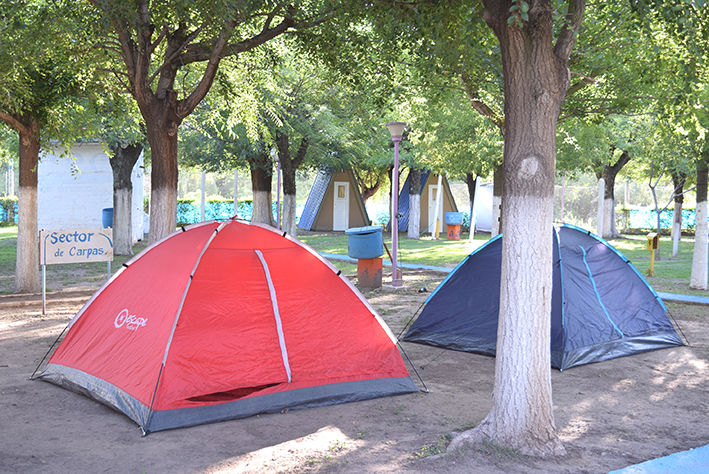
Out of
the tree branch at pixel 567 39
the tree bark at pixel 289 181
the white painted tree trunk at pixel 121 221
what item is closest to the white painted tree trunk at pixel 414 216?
the tree bark at pixel 289 181

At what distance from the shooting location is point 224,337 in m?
5.65

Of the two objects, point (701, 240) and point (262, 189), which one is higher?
point (262, 189)

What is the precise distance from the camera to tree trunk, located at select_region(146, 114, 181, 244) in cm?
929

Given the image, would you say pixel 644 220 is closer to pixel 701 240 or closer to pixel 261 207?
pixel 261 207

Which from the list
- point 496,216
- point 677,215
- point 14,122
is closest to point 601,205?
point 677,215

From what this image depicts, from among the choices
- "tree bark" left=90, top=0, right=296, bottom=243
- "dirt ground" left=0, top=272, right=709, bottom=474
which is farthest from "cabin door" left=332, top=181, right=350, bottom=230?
"dirt ground" left=0, top=272, right=709, bottom=474

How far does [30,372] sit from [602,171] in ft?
87.6

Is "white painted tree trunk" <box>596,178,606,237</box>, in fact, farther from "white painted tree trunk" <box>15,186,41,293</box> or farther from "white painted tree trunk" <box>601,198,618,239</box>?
"white painted tree trunk" <box>15,186,41,293</box>

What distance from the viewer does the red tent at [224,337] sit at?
5.36 m

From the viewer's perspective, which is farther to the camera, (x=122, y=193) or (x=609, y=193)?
(x=609, y=193)

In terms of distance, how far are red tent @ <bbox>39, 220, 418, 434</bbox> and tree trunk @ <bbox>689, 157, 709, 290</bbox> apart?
9303 mm

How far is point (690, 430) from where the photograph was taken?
17.1ft

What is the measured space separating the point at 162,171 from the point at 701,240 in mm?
10742

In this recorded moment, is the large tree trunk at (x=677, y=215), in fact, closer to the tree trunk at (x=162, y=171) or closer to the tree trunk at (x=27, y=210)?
the tree trunk at (x=162, y=171)
